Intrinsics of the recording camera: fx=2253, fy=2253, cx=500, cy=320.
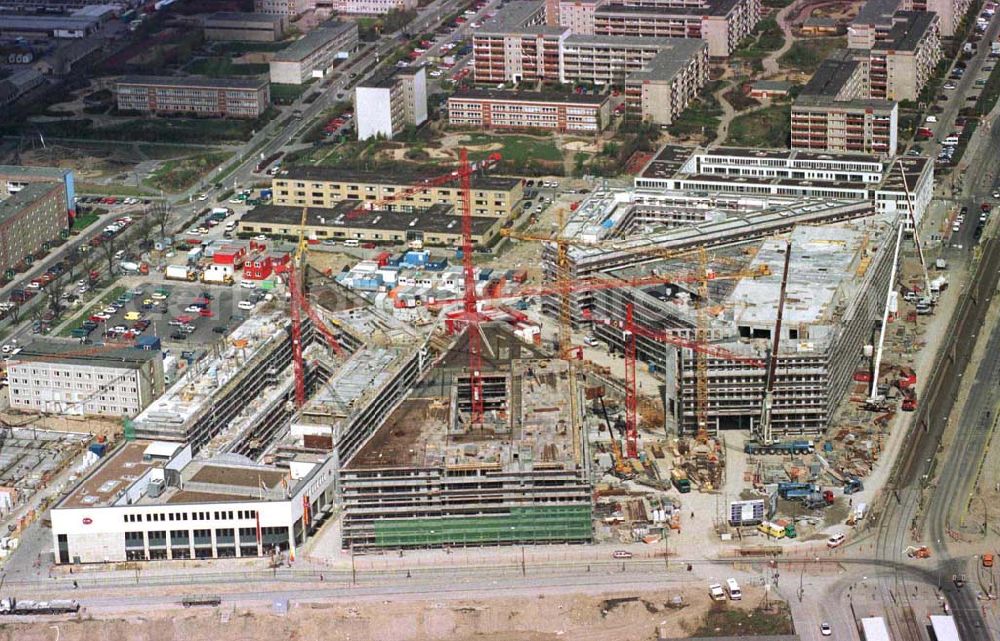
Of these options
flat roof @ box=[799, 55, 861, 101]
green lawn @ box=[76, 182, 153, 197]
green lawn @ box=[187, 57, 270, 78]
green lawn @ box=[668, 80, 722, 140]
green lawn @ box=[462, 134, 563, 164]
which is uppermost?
flat roof @ box=[799, 55, 861, 101]

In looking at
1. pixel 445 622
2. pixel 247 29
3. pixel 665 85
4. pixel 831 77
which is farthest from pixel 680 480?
pixel 247 29

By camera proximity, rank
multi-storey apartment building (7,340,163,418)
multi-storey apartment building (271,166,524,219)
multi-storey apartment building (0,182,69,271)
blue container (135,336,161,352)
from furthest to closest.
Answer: multi-storey apartment building (271,166,524,219) → multi-storey apartment building (0,182,69,271) → blue container (135,336,161,352) → multi-storey apartment building (7,340,163,418)

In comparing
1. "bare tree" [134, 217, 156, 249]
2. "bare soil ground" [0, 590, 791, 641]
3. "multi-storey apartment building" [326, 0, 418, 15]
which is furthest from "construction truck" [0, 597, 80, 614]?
"multi-storey apartment building" [326, 0, 418, 15]

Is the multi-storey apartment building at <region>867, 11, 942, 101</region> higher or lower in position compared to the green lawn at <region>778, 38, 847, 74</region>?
higher

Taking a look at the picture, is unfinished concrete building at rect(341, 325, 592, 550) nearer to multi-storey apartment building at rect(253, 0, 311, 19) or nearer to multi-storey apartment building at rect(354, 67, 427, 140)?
multi-storey apartment building at rect(354, 67, 427, 140)

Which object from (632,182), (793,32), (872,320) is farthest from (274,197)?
(793,32)

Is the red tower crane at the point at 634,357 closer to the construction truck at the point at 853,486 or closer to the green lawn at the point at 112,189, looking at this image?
the construction truck at the point at 853,486

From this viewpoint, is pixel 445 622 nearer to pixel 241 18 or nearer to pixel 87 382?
pixel 87 382

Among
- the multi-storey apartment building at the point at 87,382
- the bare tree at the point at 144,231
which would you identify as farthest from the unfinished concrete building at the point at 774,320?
the bare tree at the point at 144,231

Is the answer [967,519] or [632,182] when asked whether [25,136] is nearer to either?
[632,182]
